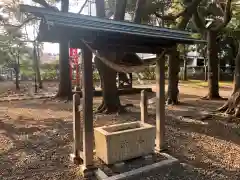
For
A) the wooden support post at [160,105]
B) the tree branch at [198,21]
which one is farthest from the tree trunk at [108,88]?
the tree branch at [198,21]

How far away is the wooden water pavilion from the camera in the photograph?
139 inches

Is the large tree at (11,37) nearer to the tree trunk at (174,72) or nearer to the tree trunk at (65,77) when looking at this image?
the tree trunk at (65,77)

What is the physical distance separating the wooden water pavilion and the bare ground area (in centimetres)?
67

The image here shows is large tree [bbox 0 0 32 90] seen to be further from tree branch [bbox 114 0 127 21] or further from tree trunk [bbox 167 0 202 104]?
tree trunk [bbox 167 0 202 104]

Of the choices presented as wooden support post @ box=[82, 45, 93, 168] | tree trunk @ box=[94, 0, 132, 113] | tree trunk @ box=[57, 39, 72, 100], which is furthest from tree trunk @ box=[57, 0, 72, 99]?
wooden support post @ box=[82, 45, 93, 168]

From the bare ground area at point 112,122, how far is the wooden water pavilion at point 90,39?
26.3 inches

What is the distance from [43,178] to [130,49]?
2.88 metres

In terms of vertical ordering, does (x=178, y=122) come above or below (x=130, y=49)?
below

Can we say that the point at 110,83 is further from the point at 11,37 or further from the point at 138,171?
the point at 11,37

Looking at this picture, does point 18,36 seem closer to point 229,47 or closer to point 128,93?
point 128,93

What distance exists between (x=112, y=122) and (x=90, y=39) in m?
4.13

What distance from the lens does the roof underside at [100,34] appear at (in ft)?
11.3

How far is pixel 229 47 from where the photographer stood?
83.3ft

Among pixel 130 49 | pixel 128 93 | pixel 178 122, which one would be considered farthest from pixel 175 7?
pixel 130 49
